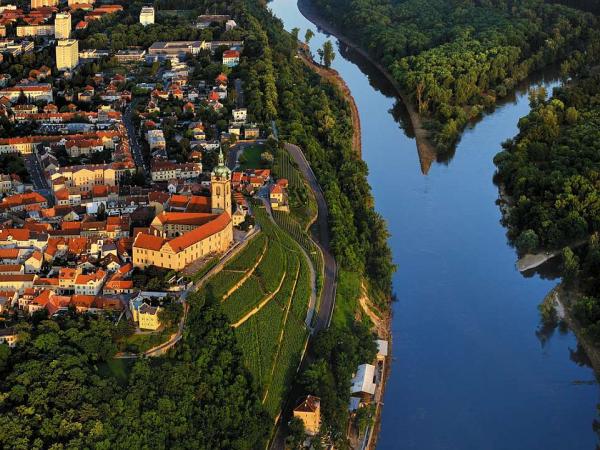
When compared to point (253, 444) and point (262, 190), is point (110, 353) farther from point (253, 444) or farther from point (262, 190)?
point (262, 190)

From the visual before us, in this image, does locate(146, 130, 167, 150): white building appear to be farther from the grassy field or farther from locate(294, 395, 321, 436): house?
locate(294, 395, 321, 436): house

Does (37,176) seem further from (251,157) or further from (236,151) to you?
(251,157)

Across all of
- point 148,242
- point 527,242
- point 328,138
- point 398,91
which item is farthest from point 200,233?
point 398,91

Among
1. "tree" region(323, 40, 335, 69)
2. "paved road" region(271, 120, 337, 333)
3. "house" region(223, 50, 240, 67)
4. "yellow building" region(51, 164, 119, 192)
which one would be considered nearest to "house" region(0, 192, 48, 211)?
"yellow building" region(51, 164, 119, 192)

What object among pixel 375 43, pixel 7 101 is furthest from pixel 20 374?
pixel 375 43

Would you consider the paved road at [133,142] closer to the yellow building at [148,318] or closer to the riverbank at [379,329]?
the riverbank at [379,329]
